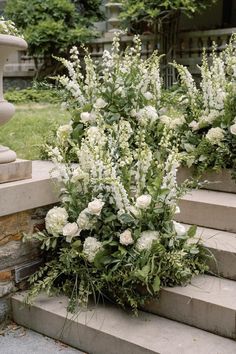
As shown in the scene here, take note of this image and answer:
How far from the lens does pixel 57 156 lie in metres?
3.32

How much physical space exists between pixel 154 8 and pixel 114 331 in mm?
7315

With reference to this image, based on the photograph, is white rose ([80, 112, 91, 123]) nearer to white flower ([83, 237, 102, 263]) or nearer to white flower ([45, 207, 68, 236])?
white flower ([45, 207, 68, 236])

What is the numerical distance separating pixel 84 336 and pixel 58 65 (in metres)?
8.77

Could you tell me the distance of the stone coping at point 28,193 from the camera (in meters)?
3.21

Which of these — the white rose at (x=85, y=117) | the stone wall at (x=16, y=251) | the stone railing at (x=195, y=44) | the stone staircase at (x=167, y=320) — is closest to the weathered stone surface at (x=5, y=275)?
the stone wall at (x=16, y=251)

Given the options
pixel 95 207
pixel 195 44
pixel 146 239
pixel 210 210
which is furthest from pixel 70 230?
pixel 195 44

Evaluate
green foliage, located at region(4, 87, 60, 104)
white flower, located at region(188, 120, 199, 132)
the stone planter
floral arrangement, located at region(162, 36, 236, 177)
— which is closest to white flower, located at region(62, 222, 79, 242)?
floral arrangement, located at region(162, 36, 236, 177)

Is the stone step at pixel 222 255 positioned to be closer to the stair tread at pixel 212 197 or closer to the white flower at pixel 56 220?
the stair tread at pixel 212 197

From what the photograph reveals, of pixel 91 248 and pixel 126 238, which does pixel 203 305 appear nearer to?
pixel 126 238

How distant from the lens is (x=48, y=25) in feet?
33.8

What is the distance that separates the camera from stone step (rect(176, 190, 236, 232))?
11.6ft

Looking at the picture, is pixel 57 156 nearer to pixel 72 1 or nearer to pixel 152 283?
pixel 152 283

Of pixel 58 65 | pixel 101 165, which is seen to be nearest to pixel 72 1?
pixel 58 65

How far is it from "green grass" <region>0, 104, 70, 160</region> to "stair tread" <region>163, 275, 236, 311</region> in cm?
206
